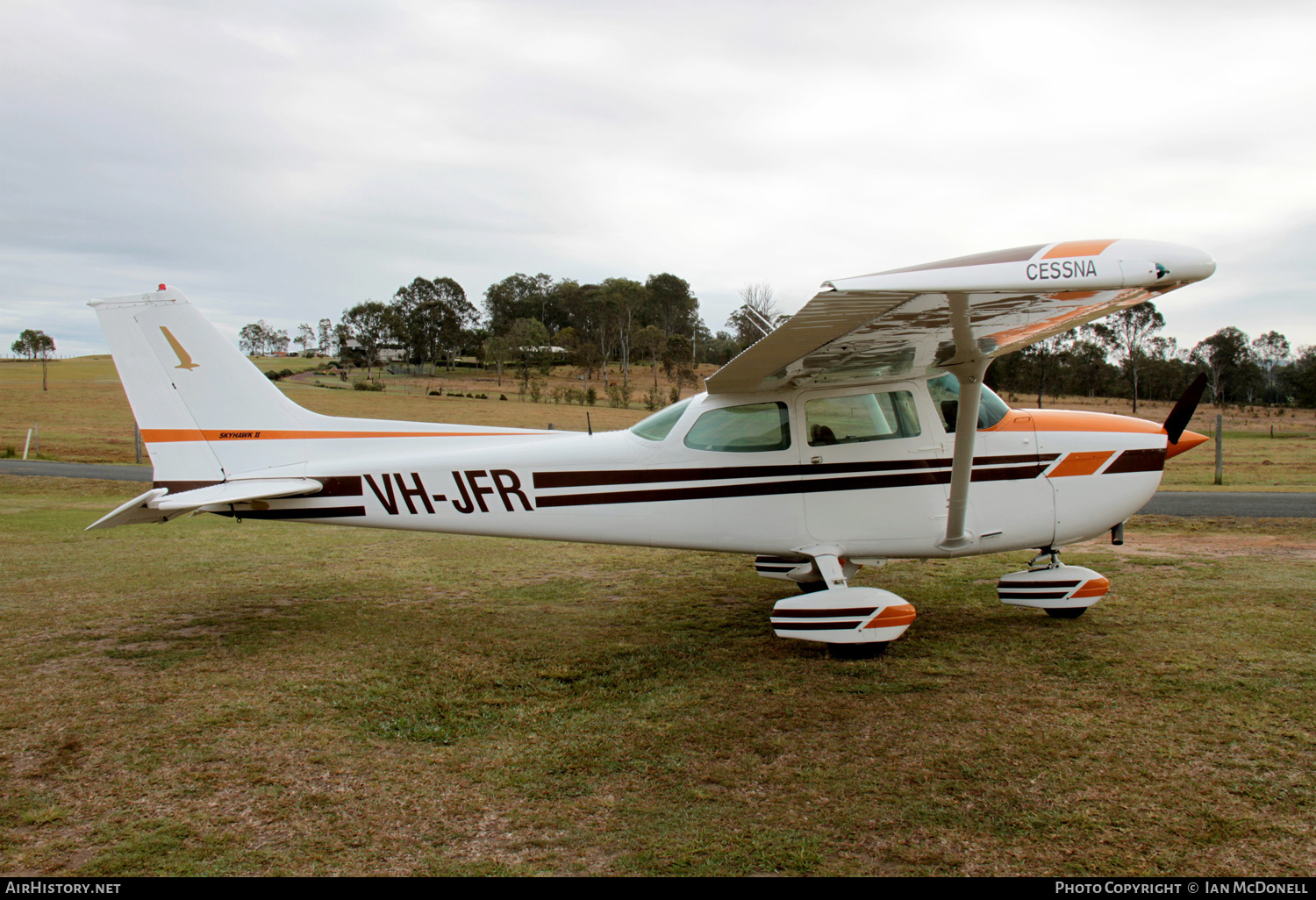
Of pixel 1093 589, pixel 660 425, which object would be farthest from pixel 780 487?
pixel 1093 589

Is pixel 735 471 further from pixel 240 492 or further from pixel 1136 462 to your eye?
pixel 240 492

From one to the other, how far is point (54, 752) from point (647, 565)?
599 centimetres

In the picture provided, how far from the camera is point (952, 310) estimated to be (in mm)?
4121

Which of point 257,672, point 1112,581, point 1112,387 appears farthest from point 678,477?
point 1112,387

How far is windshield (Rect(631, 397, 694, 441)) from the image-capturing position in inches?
234

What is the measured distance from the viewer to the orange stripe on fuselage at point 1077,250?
3.37 m

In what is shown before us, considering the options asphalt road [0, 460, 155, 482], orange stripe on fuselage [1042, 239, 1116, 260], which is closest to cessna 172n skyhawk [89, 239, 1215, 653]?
orange stripe on fuselage [1042, 239, 1116, 260]

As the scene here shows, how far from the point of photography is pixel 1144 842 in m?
2.94

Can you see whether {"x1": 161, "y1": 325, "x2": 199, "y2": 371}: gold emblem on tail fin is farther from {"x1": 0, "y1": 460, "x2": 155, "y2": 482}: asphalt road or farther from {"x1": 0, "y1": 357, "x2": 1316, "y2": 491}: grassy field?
{"x1": 0, "y1": 357, "x2": 1316, "y2": 491}: grassy field

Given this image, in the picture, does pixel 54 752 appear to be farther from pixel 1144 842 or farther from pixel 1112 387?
pixel 1112 387

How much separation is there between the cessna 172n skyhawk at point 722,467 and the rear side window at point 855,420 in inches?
0.4

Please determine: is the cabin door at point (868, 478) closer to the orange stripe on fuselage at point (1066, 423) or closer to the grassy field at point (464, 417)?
the orange stripe on fuselage at point (1066, 423)

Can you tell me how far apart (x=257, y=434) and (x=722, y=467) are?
3.90m

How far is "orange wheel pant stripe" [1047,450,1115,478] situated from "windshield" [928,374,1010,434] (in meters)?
0.59
